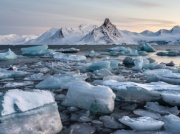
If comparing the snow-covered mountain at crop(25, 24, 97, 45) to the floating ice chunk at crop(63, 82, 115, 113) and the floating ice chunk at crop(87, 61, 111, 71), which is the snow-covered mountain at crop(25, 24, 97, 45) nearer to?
the floating ice chunk at crop(87, 61, 111, 71)

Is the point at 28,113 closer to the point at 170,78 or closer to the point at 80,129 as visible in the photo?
the point at 80,129

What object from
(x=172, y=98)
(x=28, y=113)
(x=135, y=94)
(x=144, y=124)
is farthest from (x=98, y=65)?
(x=28, y=113)

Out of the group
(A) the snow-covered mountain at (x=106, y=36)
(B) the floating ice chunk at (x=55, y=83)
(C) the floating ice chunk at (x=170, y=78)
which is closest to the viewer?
(B) the floating ice chunk at (x=55, y=83)

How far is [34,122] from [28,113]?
0.14m

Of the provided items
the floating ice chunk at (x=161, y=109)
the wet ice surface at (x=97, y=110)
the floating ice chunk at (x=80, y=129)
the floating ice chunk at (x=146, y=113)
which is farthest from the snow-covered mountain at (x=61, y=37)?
the floating ice chunk at (x=80, y=129)

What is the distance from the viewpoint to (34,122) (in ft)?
11.2

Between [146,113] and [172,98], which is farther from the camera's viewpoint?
[172,98]

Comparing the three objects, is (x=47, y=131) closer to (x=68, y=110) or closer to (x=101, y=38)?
(x=68, y=110)

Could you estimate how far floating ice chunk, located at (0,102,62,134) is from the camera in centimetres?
320

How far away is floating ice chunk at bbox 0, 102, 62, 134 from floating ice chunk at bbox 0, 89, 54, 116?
0.20ft

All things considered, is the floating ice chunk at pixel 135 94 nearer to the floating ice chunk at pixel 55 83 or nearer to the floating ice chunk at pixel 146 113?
the floating ice chunk at pixel 146 113

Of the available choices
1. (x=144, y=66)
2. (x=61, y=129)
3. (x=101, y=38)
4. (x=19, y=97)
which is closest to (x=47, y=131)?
(x=61, y=129)

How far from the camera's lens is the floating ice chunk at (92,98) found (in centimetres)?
462

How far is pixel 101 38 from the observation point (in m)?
121
